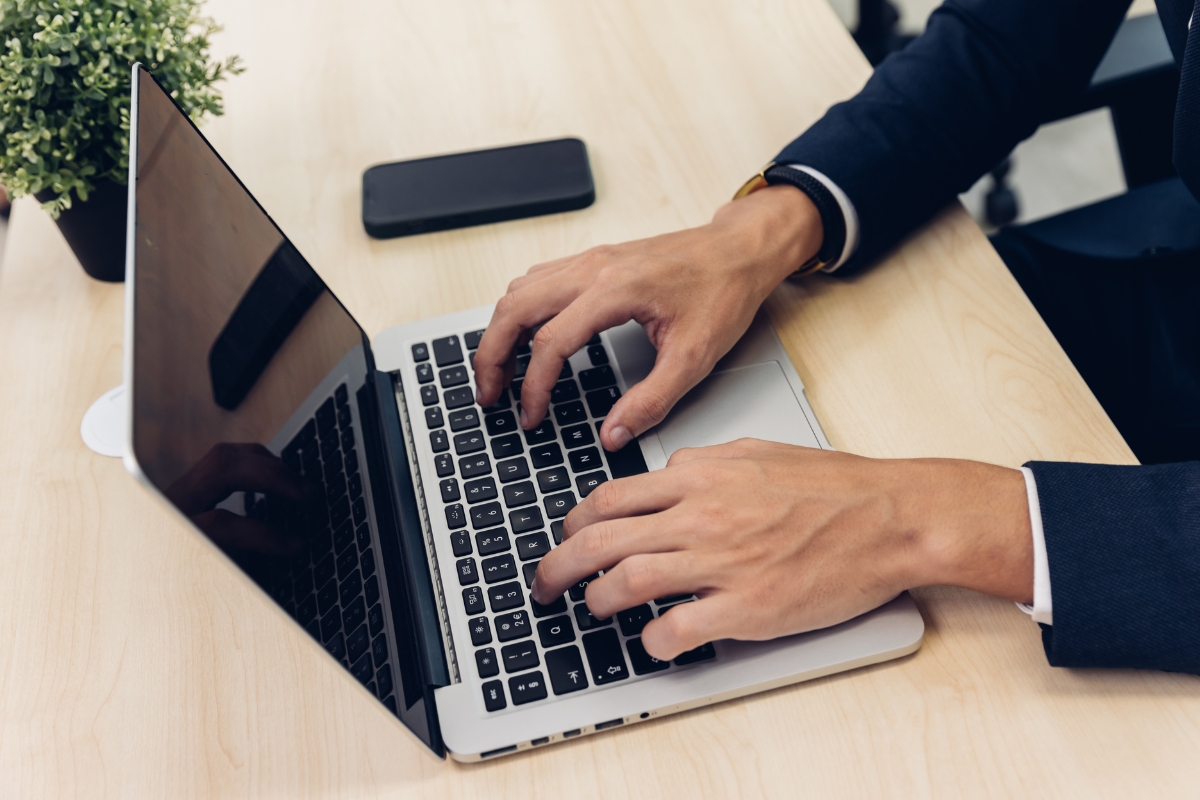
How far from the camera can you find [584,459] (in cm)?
65

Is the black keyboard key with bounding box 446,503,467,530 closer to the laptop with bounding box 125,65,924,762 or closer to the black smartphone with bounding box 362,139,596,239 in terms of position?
the laptop with bounding box 125,65,924,762

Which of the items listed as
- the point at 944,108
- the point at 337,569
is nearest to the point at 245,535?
the point at 337,569

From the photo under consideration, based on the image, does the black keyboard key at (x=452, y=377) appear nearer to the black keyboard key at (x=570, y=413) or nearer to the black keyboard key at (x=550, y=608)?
the black keyboard key at (x=570, y=413)

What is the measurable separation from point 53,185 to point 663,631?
545 millimetres

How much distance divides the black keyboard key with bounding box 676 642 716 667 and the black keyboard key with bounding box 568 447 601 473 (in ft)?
0.51

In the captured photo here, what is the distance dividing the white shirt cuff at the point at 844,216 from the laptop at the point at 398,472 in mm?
123

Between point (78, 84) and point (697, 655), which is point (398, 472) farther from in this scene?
point (78, 84)

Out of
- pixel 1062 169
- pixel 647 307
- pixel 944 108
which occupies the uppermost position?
pixel 944 108

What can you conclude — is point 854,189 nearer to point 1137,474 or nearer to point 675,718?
point 1137,474

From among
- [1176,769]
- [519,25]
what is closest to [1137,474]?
[1176,769]

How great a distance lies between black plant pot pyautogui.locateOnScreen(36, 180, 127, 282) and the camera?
2.34 ft

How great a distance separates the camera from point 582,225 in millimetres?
810

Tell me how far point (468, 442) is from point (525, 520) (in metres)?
0.08

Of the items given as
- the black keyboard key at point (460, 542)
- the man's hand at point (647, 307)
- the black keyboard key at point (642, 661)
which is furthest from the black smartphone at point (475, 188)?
the black keyboard key at point (642, 661)
